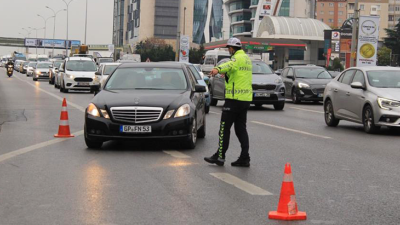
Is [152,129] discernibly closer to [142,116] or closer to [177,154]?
[142,116]

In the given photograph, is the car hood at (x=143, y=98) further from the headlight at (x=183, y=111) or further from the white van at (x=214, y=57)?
the white van at (x=214, y=57)

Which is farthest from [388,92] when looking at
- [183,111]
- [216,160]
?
[216,160]

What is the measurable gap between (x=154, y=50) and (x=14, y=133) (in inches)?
5400

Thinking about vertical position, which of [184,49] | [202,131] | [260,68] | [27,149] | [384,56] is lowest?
[27,149]

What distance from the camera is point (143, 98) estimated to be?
12430 millimetres

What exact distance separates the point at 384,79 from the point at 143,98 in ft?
23.1

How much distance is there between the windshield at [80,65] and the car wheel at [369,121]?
24996mm

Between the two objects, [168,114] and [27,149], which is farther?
[27,149]

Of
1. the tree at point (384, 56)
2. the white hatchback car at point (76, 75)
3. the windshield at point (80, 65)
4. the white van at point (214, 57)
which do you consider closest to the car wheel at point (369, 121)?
the white hatchback car at point (76, 75)

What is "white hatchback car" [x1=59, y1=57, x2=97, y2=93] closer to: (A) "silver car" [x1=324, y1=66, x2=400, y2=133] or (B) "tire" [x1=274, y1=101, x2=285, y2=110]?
(B) "tire" [x1=274, y1=101, x2=285, y2=110]

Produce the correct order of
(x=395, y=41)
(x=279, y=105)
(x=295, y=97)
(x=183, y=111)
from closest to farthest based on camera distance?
(x=183, y=111), (x=279, y=105), (x=295, y=97), (x=395, y=41)

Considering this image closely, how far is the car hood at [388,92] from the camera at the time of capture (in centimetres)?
1611

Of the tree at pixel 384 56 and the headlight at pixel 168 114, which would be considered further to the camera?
the tree at pixel 384 56

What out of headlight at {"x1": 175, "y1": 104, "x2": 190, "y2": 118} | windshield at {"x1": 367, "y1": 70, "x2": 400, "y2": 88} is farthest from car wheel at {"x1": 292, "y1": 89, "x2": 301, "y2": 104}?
headlight at {"x1": 175, "y1": 104, "x2": 190, "y2": 118}
